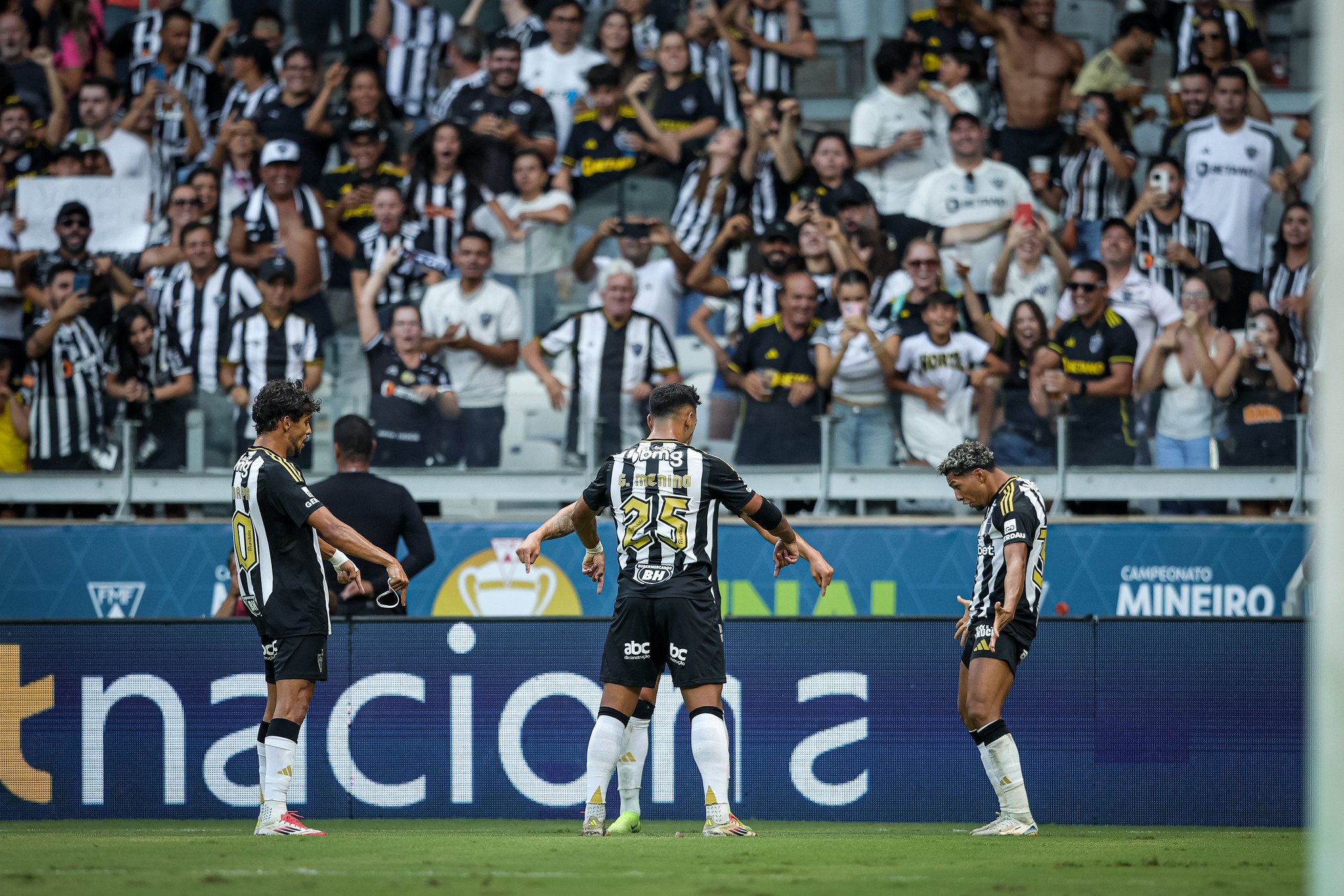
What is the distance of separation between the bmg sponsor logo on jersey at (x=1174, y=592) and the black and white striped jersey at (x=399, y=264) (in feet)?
20.9

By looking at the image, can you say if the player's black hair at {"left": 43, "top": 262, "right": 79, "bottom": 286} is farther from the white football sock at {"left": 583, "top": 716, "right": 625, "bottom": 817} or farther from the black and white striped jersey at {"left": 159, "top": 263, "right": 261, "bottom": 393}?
the white football sock at {"left": 583, "top": 716, "right": 625, "bottom": 817}

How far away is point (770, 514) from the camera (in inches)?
291

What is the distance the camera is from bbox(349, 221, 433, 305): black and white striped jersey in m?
14.1

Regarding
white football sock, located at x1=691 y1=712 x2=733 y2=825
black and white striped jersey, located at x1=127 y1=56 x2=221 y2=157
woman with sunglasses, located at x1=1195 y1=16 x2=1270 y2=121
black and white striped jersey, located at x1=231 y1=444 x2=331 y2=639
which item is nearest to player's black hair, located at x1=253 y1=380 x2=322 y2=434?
black and white striped jersey, located at x1=231 y1=444 x2=331 y2=639

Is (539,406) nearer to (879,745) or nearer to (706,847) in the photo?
(879,745)

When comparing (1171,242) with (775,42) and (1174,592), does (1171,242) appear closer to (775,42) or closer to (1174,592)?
(1174,592)

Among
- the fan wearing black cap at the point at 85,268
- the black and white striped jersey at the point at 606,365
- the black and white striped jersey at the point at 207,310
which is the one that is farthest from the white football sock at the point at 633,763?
the fan wearing black cap at the point at 85,268

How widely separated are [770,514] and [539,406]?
5.42 meters

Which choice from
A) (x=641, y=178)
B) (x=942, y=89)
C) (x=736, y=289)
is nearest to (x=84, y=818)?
(x=736, y=289)

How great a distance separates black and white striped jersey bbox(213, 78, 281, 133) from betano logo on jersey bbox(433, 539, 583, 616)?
5.45m

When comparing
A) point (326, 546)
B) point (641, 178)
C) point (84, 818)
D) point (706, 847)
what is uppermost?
point (641, 178)

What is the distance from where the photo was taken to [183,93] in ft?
52.6

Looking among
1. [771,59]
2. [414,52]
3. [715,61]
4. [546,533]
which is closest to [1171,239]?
[771,59]

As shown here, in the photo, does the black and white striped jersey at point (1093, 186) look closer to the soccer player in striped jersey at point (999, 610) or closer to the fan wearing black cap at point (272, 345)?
the fan wearing black cap at point (272, 345)
